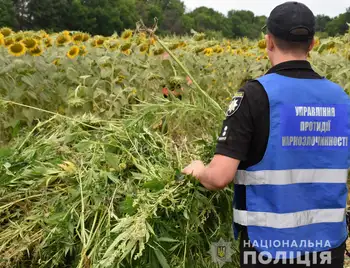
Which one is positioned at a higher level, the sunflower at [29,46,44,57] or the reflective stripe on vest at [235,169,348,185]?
the sunflower at [29,46,44,57]

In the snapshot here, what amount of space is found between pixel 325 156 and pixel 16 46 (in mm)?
4268

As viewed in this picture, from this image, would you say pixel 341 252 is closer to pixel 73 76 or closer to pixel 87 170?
pixel 87 170

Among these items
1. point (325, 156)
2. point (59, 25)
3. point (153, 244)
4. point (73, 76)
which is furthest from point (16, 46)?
point (59, 25)

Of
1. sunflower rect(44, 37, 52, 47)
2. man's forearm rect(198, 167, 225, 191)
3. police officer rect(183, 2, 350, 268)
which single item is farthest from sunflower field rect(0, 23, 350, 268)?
sunflower rect(44, 37, 52, 47)

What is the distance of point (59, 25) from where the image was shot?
55.8m

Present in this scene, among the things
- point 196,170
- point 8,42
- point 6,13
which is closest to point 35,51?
point 8,42

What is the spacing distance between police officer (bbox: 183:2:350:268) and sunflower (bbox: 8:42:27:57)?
385 centimetres

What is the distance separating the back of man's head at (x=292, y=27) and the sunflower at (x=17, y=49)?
3939 millimetres

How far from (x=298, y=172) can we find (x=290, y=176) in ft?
0.14

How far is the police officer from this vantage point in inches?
86.0

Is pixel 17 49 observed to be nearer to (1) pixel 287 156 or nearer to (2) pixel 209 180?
(2) pixel 209 180

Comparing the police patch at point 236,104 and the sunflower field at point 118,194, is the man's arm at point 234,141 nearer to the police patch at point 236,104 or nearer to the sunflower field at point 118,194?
the police patch at point 236,104

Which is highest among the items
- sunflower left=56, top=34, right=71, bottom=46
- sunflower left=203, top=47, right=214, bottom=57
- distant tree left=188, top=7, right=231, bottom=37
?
distant tree left=188, top=7, right=231, bottom=37

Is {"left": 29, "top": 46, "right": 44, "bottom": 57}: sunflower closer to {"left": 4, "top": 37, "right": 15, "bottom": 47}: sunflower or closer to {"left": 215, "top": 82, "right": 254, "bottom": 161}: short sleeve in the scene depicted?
{"left": 4, "top": 37, "right": 15, "bottom": 47}: sunflower
